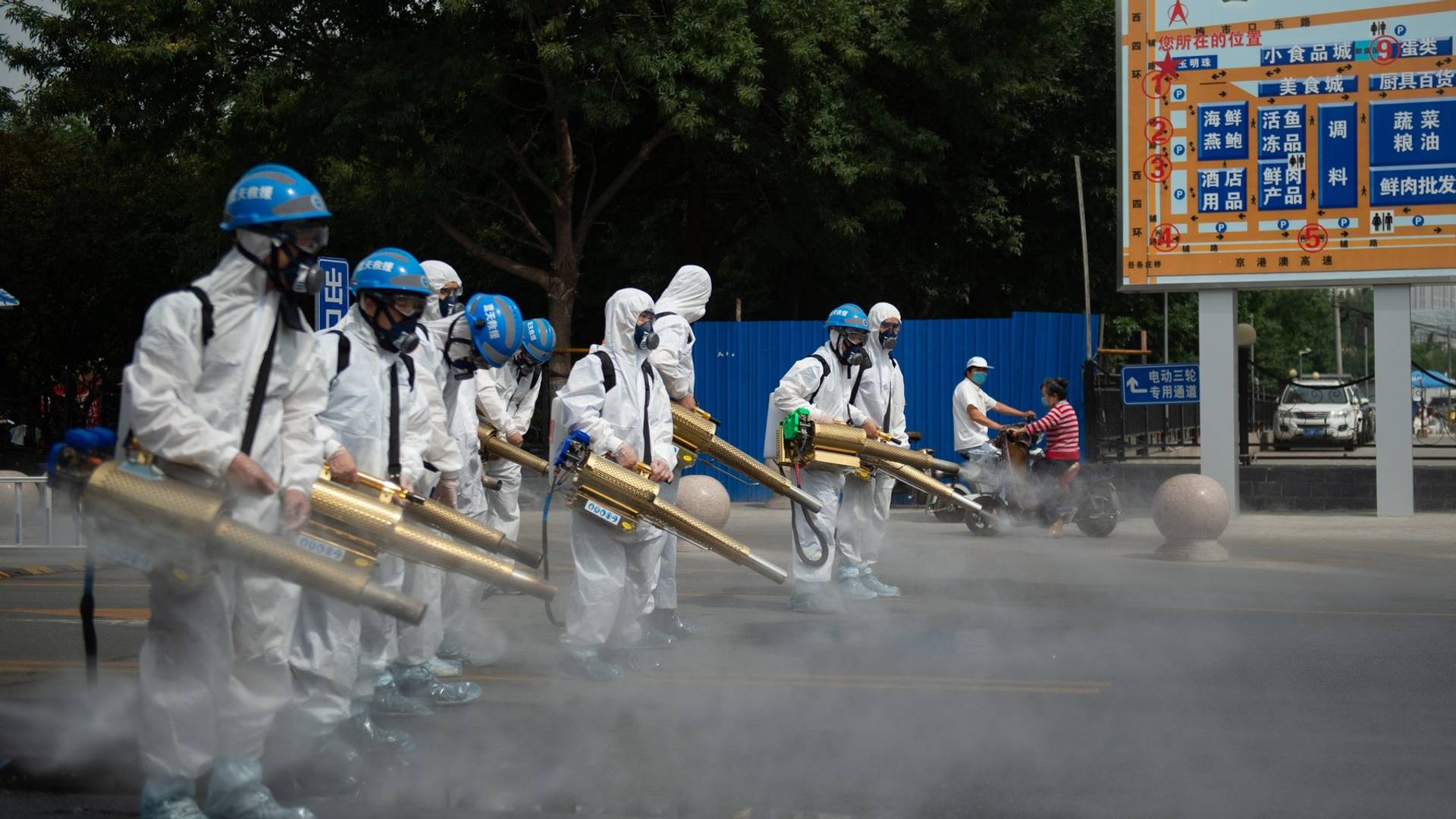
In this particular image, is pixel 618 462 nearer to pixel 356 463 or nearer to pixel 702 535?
pixel 702 535

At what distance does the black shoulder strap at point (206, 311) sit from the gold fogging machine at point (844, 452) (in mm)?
5763

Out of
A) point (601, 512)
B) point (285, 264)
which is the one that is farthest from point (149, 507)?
point (601, 512)

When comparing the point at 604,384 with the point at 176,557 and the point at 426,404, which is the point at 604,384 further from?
the point at 176,557

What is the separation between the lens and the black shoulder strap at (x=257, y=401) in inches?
189

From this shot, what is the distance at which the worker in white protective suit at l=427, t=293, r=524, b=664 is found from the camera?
7.57m

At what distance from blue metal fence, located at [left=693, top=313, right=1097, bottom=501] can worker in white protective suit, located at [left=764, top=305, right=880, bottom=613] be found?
27.6 ft

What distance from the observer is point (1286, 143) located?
16.3 m

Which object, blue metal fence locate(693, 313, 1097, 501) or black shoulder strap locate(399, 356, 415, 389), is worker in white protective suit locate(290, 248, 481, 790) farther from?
blue metal fence locate(693, 313, 1097, 501)

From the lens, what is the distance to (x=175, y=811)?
4570 millimetres

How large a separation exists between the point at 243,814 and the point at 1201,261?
46.7ft

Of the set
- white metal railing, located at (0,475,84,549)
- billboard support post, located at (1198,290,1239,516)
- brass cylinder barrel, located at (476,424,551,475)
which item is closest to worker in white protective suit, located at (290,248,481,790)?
brass cylinder barrel, located at (476,424,551,475)

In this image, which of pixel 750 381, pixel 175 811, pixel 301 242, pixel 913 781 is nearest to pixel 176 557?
pixel 175 811

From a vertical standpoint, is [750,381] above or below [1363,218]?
below

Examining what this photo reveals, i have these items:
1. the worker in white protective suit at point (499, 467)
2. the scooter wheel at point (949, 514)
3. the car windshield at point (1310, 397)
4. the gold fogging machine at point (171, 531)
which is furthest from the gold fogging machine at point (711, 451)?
the car windshield at point (1310, 397)
